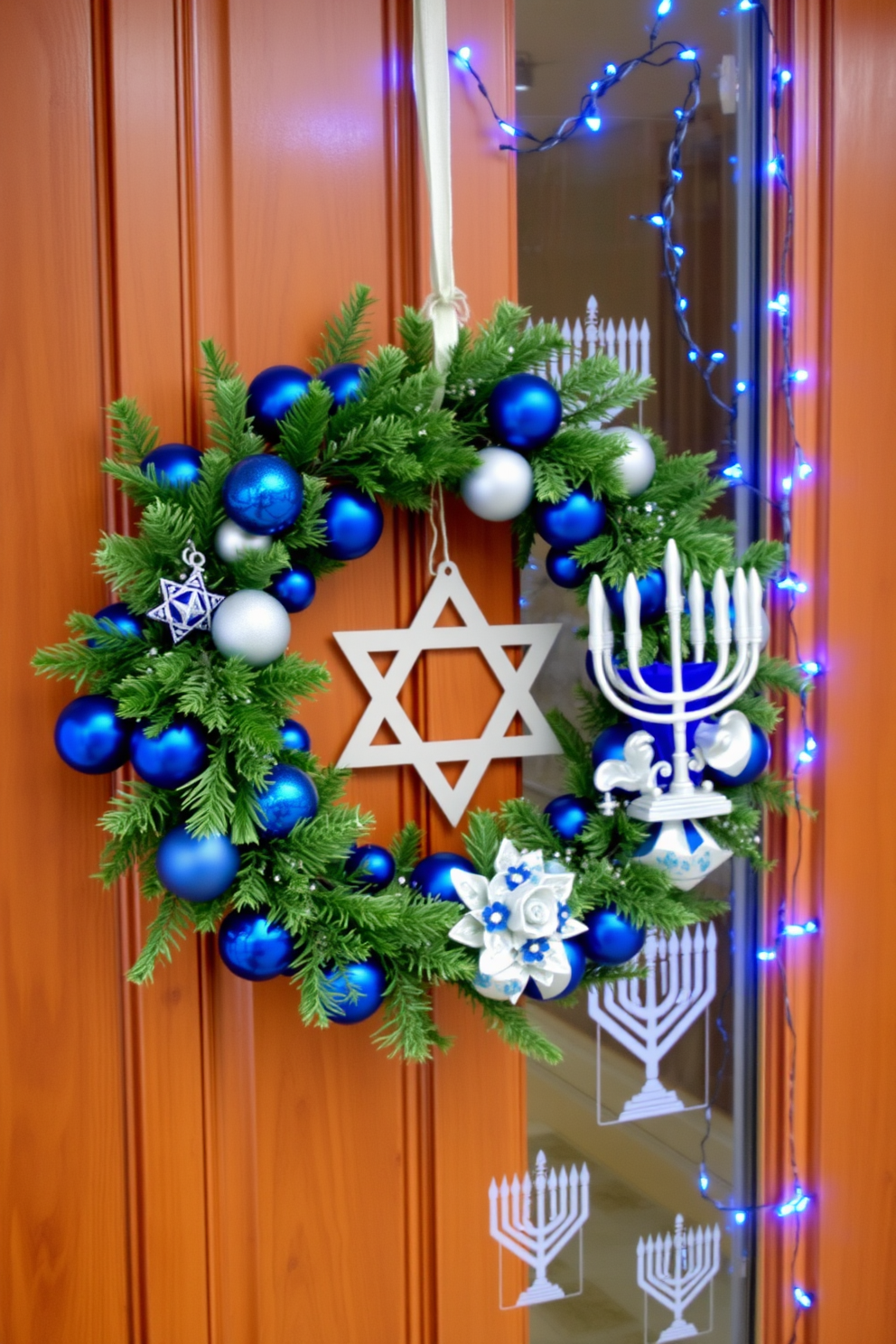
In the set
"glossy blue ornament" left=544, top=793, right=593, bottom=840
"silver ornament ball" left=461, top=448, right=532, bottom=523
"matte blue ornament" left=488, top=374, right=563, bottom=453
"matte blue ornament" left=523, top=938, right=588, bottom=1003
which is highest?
"matte blue ornament" left=488, top=374, right=563, bottom=453

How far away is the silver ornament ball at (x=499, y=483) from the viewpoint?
89cm

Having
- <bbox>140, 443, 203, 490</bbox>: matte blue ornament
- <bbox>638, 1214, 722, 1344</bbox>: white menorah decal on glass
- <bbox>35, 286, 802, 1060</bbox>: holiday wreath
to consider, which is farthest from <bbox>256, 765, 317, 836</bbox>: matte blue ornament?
<bbox>638, 1214, 722, 1344</bbox>: white menorah decal on glass

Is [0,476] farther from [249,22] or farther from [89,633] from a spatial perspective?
[249,22]

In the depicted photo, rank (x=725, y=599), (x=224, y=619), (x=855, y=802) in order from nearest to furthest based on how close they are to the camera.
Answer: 1. (x=224, y=619)
2. (x=725, y=599)
3. (x=855, y=802)

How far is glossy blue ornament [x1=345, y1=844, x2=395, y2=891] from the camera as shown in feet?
2.93

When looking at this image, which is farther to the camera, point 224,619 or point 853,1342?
point 853,1342

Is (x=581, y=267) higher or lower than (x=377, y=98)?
lower

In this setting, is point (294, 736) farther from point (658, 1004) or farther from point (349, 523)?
point (658, 1004)

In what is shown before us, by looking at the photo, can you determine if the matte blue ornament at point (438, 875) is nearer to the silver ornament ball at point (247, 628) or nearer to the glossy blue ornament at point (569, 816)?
the glossy blue ornament at point (569, 816)

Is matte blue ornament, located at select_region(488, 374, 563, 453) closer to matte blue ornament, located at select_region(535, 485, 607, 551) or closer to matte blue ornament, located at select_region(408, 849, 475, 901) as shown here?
matte blue ornament, located at select_region(535, 485, 607, 551)

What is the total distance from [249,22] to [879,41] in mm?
597

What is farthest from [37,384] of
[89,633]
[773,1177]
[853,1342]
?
[853,1342]

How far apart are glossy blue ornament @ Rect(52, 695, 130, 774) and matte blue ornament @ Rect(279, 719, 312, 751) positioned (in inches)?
4.5

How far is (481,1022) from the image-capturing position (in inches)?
40.8
